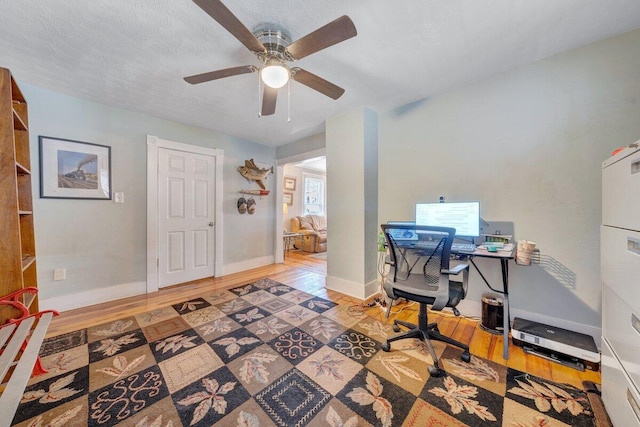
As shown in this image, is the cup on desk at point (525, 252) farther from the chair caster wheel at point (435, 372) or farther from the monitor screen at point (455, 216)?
the chair caster wheel at point (435, 372)

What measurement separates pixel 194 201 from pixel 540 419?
3.97 meters

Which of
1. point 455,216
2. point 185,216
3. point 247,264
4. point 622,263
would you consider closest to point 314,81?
point 455,216

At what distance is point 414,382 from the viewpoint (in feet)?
4.79

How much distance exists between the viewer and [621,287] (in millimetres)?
1052

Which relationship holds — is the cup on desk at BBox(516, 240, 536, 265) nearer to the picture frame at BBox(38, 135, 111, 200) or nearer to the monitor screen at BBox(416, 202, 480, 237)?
the monitor screen at BBox(416, 202, 480, 237)


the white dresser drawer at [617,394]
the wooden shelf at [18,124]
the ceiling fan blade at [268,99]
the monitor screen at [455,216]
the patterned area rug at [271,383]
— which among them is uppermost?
the ceiling fan blade at [268,99]

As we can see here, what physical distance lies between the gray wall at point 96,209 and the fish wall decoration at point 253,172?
697 mm

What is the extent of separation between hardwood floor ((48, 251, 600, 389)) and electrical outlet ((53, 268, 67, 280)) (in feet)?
1.25

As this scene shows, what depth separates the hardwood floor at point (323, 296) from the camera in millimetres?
1590

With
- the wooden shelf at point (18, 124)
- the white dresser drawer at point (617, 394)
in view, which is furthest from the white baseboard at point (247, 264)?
the white dresser drawer at point (617, 394)

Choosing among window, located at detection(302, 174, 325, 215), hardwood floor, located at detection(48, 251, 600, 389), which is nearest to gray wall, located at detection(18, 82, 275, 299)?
hardwood floor, located at detection(48, 251, 600, 389)

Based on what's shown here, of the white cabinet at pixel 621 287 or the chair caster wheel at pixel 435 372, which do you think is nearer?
the white cabinet at pixel 621 287

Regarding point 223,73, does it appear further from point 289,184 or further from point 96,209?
point 289,184

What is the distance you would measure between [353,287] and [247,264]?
6.81 ft
